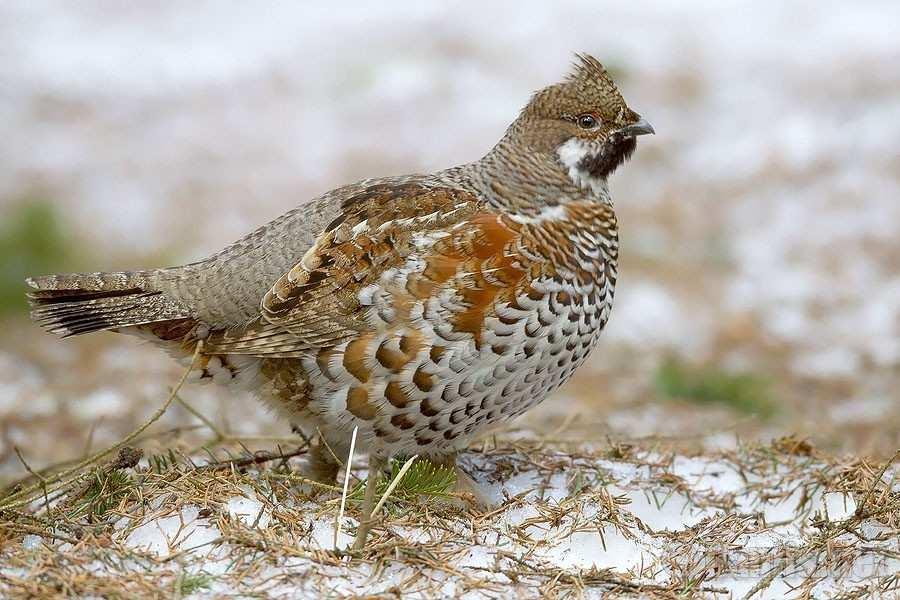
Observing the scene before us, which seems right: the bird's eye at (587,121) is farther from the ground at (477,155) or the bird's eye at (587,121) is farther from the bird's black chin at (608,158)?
the ground at (477,155)

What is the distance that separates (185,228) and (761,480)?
5606 millimetres

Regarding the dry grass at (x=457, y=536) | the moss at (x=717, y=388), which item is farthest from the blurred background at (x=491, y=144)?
the dry grass at (x=457, y=536)

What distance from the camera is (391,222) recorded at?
13.1 ft

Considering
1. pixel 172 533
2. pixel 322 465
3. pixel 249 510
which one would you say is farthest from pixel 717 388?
pixel 172 533

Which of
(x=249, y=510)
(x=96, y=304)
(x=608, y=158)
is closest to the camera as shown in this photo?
(x=249, y=510)

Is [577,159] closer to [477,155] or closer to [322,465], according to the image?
[322,465]

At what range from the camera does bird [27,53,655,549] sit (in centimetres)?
381

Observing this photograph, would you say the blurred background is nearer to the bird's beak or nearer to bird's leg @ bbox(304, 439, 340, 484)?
bird's leg @ bbox(304, 439, 340, 484)

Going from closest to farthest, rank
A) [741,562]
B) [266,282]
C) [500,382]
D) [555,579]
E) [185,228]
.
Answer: [555,579]
[741,562]
[500,382]
[266,282]
[185,228]

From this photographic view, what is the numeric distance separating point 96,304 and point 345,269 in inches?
39.9

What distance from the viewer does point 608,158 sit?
4.32m

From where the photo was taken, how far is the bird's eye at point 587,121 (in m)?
4.29

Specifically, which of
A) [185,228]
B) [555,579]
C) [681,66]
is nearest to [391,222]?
[555,579]

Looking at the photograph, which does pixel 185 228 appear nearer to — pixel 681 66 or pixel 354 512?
pixel 681 66
